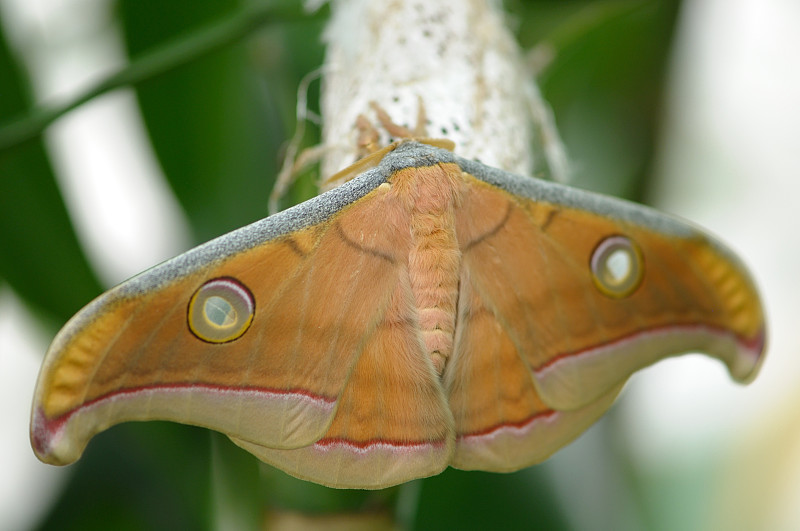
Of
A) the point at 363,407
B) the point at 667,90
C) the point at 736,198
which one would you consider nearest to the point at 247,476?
the point at 363,407

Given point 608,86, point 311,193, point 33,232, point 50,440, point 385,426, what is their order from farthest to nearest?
point 608,86, point 33,232, point 311,193, point 385,426, point 50,440

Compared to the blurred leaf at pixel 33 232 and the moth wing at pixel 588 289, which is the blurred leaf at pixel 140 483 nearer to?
the blurred leaf at pixel 33 232

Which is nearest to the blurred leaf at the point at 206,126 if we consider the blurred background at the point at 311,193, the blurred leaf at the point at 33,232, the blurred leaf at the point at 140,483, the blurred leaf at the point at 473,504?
the blurred background at the point at 311,193

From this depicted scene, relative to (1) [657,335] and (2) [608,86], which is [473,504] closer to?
(1) [657,335]

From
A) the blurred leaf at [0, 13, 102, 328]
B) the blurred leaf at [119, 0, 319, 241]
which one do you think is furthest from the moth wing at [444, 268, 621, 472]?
the blurred leaf at [0, 13, 102, 328]

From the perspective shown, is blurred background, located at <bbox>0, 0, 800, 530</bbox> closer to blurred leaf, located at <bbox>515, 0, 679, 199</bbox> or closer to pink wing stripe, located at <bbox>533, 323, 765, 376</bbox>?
blurred leaf, located at <bbox>515, 0, 679, 199</bbox>

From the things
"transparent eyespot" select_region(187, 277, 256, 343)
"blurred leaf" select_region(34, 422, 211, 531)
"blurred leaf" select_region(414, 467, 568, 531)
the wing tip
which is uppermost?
"transparent eyespot" select_region(187, 277, 256, 343)

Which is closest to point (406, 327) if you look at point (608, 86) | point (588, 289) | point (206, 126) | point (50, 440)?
point (588, 289)
